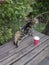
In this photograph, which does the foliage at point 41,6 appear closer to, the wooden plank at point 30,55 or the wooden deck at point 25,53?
the wooden deck at point 25,53

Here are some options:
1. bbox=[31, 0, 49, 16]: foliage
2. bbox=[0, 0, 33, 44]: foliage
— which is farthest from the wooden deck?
bbox=[31, 0, 49, 16]: foliage

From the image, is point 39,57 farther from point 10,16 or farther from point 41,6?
point 41,6

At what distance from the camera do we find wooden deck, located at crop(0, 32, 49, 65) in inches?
127

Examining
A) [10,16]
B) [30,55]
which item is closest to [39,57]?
[30,55]

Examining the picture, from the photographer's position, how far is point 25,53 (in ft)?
11.3

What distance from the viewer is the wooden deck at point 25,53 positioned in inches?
127

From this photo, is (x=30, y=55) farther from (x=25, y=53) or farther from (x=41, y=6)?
(x=41, y=6)

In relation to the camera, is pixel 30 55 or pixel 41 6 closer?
pixel 30 55

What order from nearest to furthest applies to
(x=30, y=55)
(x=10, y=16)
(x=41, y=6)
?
(x=30, y=55), (x=10, y=16), (x=41, y=6)

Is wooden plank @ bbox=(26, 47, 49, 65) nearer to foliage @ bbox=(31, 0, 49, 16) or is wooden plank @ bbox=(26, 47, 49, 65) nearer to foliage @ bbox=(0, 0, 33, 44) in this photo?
foliage @ bbox=(0, 0, 33, 44)

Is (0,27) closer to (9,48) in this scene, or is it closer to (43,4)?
(9,48)

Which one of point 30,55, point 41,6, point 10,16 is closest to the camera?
point 30,55

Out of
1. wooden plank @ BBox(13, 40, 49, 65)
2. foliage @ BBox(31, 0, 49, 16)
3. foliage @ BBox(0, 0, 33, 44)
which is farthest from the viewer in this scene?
→ foliage @ BBox(31, 0, 49, 16)

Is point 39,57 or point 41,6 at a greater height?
point 39,57
